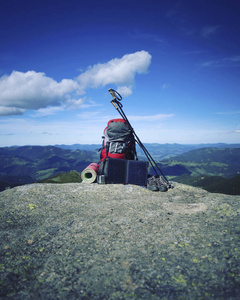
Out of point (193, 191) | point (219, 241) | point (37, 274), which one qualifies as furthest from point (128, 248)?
point (193, 191)

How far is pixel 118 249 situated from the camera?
440cm

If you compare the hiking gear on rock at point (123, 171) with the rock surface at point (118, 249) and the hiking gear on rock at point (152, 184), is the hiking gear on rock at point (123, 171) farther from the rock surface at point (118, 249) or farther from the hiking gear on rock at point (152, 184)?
the rock surface at point (118, 249)

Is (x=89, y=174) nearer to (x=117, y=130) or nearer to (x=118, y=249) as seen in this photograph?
(x=117, y=130)

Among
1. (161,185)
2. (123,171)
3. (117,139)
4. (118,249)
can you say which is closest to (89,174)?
(123,171)

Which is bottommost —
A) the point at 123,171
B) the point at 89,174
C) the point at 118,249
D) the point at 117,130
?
the point at 118,249

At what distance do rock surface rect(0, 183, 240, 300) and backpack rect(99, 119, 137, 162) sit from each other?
4565 mm

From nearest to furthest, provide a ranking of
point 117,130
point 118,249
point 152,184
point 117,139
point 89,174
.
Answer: point 118,249 < point 152,184 < point 89,174 < point 117,139 < point 117,130

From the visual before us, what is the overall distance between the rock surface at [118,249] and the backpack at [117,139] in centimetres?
456

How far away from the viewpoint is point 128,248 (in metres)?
4.44

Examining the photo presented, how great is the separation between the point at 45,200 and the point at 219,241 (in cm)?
717

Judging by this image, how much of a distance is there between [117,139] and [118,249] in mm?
8033

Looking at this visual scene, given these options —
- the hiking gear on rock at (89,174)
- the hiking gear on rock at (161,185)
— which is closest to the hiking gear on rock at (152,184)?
the hiking gear on rock at (161,185)

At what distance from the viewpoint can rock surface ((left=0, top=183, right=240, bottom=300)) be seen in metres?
3.14

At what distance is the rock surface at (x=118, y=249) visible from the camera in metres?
3.14
